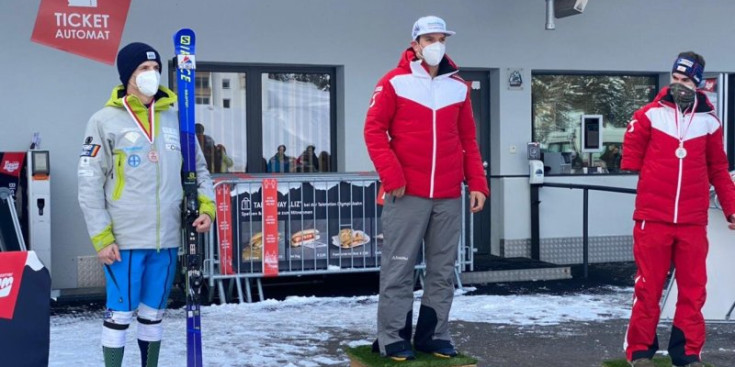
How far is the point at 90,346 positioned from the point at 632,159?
4.10 metres

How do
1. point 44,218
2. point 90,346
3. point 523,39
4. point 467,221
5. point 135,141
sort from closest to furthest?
point 135,141 < point 90,346 < point 44,218 < point 467,221 < point 523,39

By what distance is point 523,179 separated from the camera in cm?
1129

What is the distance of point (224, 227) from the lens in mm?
8828

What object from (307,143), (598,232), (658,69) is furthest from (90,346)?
(658,69)

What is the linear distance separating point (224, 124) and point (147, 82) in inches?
206

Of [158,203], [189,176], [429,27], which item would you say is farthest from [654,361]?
[158,203]

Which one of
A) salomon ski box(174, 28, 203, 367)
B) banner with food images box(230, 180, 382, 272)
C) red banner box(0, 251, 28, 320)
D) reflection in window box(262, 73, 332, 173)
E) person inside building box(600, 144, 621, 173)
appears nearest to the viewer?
red banner box(0, 251, 28, 320)

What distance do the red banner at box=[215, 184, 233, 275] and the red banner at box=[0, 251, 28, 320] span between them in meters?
5.27

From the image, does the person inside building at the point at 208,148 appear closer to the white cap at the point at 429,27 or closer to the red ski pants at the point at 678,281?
the white cap at the point at 429,27

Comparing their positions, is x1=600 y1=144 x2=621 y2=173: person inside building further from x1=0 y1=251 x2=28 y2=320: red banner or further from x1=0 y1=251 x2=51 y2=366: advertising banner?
x1=0 y1=251 x2=28 y2=320: red banner

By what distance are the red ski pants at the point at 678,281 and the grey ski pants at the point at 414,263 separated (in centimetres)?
125

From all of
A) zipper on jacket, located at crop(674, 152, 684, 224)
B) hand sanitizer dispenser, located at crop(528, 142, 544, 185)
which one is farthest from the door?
zipper on jacket, located at crop(674, 152, 684, 224)

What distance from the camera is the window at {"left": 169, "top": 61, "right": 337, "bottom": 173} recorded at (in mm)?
10227

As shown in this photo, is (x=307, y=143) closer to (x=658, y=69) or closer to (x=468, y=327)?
(x=468, y=327)
